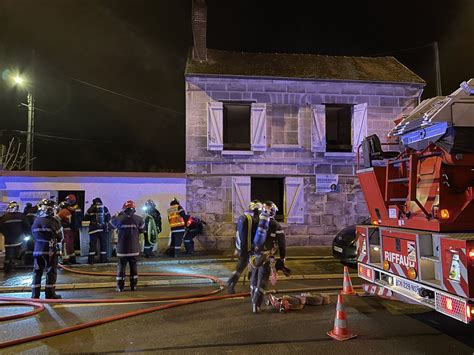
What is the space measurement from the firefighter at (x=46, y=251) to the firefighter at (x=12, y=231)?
296cm

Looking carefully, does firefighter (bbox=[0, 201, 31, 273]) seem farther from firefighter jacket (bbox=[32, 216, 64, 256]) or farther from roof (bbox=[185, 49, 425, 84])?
roof (bbox=[185, 49, 425, 84])

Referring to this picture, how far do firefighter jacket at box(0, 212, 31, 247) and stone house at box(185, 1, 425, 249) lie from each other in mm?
5242

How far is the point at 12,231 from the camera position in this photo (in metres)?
9.38

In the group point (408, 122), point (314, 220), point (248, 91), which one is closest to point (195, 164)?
point (248, 91)

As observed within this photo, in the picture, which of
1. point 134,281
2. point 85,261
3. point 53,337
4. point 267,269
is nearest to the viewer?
point 53,337

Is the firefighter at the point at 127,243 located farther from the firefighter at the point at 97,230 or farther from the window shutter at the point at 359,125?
the window shutter at the point at 359,125

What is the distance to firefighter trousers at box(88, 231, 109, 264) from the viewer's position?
10273 millimetres

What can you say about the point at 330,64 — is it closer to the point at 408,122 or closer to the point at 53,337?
the point at 408,122

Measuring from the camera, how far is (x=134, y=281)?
24.7 ft

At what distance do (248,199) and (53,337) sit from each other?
9.02 metres

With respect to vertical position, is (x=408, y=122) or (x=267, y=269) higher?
(x=408, y=122)

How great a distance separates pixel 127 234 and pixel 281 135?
762 cm

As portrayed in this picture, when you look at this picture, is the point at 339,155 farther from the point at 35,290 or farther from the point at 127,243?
the point at 35,290

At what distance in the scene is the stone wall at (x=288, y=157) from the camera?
524 inches
